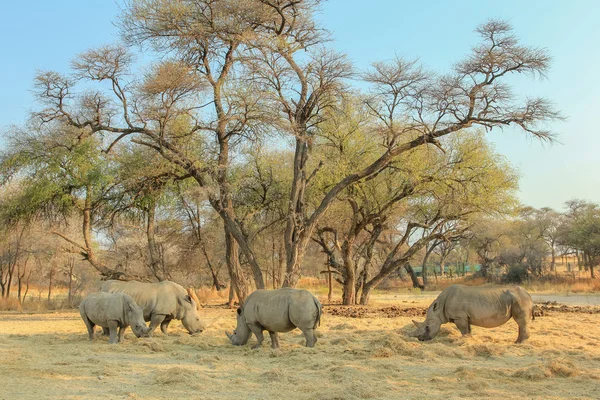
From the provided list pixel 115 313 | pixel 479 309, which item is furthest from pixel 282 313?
pixel 479 309

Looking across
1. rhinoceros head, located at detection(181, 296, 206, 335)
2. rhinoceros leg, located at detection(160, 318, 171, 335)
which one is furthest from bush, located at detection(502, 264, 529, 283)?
rhinoceros leg, located at detection(160, 318, 171, 335)

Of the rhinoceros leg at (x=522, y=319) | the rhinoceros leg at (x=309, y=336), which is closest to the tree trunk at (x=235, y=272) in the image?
the rhinoceros leg at (x=309, y=336)

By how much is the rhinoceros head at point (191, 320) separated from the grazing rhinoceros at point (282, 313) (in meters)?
2.39

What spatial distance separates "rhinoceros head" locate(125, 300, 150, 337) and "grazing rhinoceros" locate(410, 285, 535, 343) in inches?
226

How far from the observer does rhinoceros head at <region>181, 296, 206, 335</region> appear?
14.1m

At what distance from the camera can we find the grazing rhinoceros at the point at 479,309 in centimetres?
1199

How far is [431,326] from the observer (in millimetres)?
12422

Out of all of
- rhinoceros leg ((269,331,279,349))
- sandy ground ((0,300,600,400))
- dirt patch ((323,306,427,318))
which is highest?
dirt patch ((323,306,427,318))

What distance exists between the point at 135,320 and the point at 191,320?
1764 mm

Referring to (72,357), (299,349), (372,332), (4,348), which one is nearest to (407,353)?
(299,349)

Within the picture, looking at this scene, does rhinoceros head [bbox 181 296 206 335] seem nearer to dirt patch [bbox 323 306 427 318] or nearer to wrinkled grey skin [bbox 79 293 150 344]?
wrinkled grey skin [bbox 79 293 150 344]

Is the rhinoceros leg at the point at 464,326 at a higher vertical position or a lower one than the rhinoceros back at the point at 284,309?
lower

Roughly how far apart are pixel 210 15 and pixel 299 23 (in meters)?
3.26

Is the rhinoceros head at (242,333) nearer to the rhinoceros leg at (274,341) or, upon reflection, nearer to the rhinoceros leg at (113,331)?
the rhinoceros leg at (274,341)
